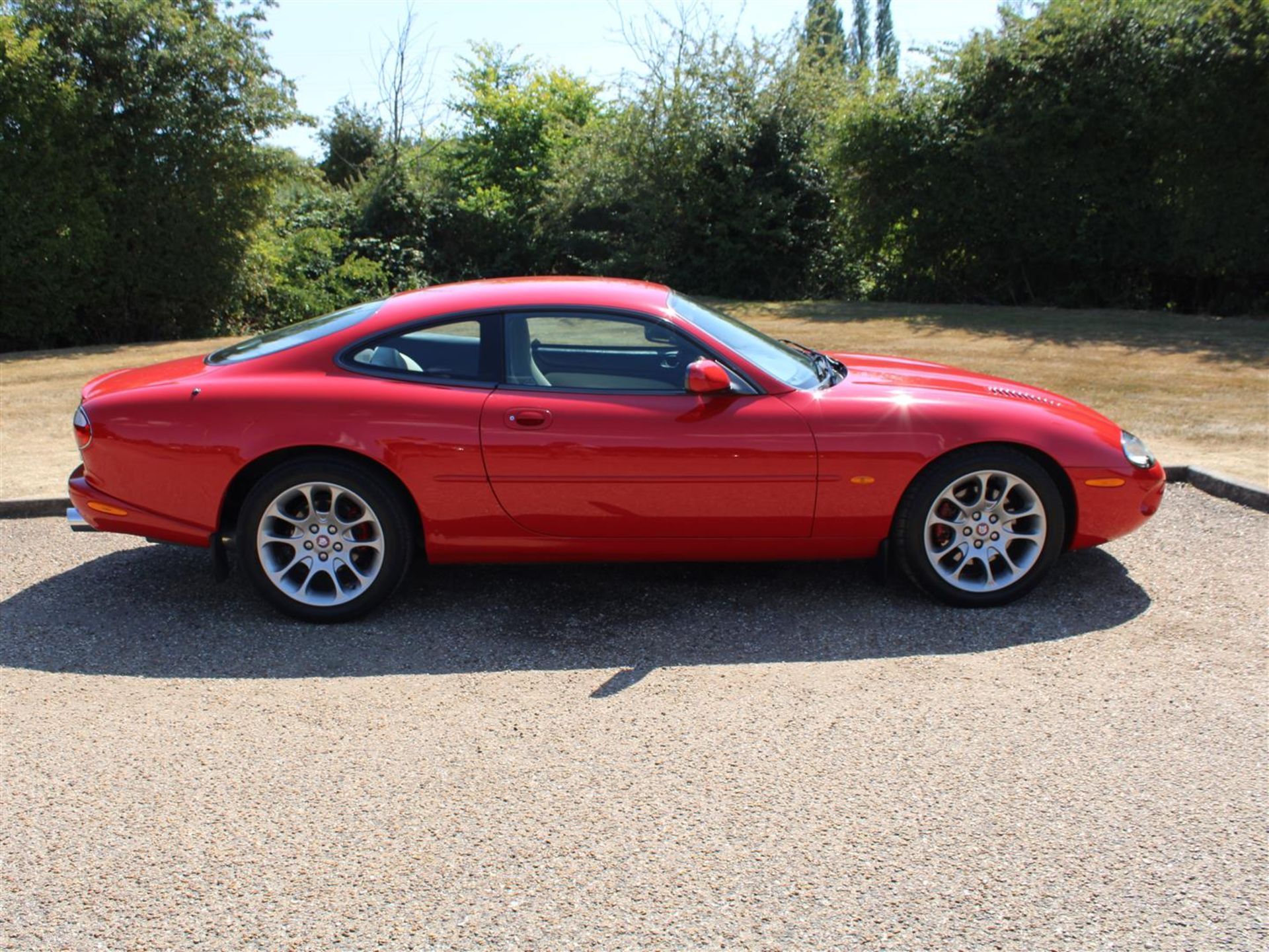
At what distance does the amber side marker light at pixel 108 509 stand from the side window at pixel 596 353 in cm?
177

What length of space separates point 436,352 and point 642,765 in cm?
225

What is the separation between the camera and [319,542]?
5.03 metres

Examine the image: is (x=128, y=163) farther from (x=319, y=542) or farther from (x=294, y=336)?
(x=319, y=542)

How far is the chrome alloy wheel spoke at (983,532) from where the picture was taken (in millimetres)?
5090

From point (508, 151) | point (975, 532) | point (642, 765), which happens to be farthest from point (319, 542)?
point (508, 151)

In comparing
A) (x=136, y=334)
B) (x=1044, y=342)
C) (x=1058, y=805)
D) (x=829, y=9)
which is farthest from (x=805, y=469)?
(x=829, y=9)

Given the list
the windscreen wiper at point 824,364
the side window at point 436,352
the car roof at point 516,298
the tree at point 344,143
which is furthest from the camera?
the tree at point 344,143

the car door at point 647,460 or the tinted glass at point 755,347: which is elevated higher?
the tinted glass at point 755,347

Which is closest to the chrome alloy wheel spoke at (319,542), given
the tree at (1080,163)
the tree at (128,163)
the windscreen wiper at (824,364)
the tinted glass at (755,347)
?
the tinted glass at (755,347)

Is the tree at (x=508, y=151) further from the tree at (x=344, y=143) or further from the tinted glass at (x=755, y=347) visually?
the tinted glass at (x=755, y=347)

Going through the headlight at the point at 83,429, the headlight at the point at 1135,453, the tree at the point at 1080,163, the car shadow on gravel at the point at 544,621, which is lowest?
the car shadow on gravel at the point at 544,621

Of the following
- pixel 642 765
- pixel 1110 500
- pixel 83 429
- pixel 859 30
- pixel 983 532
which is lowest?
pixel 642 765

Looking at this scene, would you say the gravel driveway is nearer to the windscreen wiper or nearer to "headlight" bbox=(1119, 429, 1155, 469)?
"headlight" bbox=(1119, 429, 1155, 469)

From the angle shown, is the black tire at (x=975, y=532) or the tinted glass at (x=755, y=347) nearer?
the black tire at (x=975, y=532)
